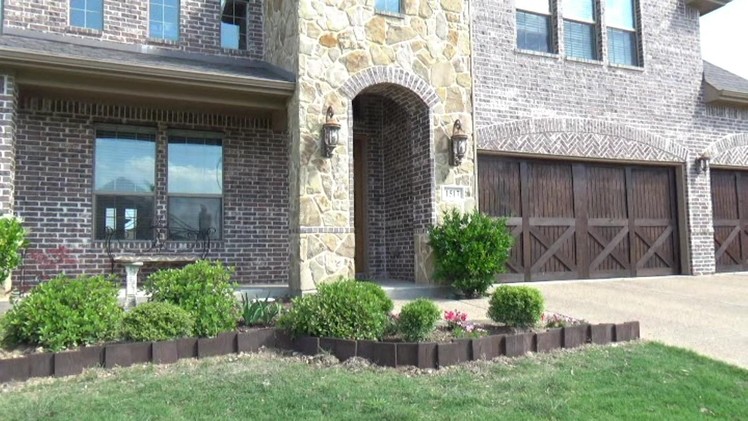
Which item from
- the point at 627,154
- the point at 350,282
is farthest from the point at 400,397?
the point at 627,154

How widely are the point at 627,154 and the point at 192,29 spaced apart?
8.67 m

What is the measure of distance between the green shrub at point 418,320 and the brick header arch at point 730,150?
1029cm

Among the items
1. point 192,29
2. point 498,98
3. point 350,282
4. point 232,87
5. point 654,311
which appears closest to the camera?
point 350,282

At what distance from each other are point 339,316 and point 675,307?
223 inches

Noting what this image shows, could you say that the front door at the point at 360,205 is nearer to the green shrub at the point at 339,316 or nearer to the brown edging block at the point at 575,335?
the green shrub at the point at 339,316

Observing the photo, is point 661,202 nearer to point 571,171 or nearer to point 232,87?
point 571,171

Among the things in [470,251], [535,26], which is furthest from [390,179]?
[535,26]

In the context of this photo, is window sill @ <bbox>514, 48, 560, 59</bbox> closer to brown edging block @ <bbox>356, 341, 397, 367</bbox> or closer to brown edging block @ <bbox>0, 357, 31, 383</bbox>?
brown edging block @ <bbox>356, 341, 397, 367</bbox>

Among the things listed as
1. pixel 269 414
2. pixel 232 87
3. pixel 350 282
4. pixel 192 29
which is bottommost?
pixel 269 414

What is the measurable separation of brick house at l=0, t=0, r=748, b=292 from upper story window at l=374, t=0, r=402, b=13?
55mm

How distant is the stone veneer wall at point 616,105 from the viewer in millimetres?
11414

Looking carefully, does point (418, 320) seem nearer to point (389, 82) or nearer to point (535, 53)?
point (389, 82)

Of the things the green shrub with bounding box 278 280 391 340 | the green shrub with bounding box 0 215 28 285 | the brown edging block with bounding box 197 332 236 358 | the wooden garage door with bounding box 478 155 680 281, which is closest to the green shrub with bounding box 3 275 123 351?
the brown edging block with bounding box 197 332 236 358

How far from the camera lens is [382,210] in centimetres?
1140
